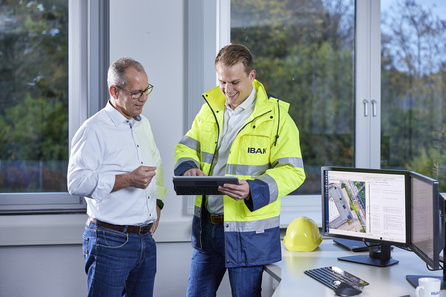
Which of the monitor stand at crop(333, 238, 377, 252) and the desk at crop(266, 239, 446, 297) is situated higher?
the monitor stand at crop(333, 238, 377, 252)

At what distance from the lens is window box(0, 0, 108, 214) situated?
2654mm

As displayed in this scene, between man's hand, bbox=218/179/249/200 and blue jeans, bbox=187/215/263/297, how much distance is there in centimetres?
23

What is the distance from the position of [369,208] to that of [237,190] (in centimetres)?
65

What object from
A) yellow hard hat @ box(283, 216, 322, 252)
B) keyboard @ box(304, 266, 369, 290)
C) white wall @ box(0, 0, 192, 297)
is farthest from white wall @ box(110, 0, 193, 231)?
keyboard @ box(304, 266, 369, 290)

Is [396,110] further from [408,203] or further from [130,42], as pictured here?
[130,42]

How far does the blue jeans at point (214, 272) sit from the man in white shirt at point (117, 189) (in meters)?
0.20

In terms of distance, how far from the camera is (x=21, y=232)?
2482 mm

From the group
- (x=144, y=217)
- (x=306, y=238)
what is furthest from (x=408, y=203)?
(x=144, y=217)

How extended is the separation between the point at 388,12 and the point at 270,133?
1653 millimetres

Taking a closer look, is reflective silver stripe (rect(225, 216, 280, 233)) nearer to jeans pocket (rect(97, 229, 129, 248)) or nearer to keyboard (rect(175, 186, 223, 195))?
keyboard (rect(175, 186, 223, 195))

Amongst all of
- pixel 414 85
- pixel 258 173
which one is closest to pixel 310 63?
pixel 414 85

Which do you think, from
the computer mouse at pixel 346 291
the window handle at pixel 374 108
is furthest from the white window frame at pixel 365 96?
the computer mouse at pixel 346 291

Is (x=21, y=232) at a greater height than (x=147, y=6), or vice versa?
(x=147, y=6)

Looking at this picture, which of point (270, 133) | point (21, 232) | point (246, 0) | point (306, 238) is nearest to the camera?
point (270, 133)
